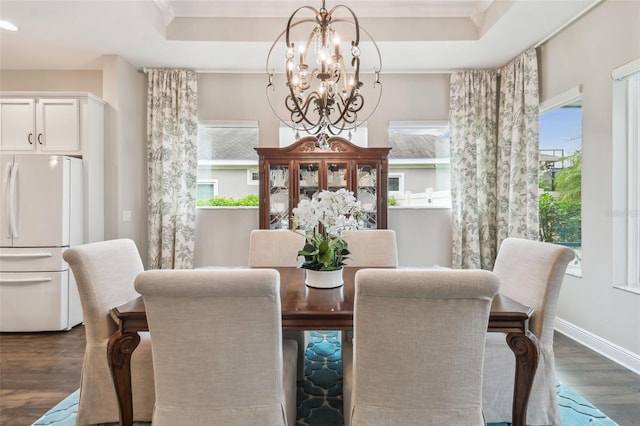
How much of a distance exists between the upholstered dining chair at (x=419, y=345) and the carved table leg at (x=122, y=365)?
908mm

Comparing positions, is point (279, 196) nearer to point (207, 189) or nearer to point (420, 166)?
point (207, 189)

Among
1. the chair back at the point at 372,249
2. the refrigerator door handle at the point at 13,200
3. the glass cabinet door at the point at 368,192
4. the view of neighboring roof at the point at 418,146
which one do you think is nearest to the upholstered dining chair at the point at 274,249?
the chair back at the point at 372,249

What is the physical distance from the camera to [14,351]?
258 cm

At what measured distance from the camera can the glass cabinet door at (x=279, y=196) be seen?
139 inches

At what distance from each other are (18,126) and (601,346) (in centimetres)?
542

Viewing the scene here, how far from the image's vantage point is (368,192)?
3.56m

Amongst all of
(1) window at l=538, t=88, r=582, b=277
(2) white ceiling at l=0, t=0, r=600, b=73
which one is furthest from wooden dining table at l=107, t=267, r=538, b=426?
(2) white ceiling at l=0, t=0, r=600, b=73

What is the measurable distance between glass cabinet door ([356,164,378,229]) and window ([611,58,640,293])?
6.38 ft

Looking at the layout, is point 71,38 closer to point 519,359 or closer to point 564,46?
point 519,359

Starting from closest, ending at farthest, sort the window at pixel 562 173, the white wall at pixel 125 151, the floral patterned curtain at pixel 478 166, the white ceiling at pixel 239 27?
1. the white ceiling at pixel 239 27
2. the window at pixel 562 173
3. the white wall at pixel 125 151
4. the floral patterned curtain at pixel 478 166

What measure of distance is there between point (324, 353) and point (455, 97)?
3.10m

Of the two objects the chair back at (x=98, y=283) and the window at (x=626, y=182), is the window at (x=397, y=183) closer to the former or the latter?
the window at (x=626, y=182)

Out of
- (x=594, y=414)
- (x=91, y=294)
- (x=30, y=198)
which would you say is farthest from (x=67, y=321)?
(x=594, y=414)

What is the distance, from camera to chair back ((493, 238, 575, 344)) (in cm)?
142
